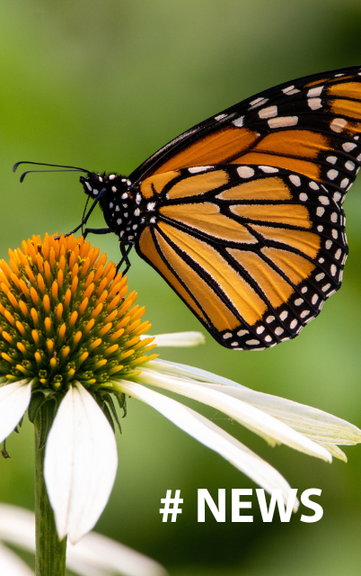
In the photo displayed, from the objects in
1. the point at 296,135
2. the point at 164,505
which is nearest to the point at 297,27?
the point at 296,135

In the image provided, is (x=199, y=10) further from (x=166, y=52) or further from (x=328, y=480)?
(x=328, y=480)

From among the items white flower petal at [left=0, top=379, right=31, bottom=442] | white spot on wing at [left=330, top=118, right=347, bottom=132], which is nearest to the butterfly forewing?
white spot on wing at [left=330, top=118, right=347, bottom=132]

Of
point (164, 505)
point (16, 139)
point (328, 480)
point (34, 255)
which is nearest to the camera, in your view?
point (34, 255)

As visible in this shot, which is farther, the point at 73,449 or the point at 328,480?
the point at 328,480

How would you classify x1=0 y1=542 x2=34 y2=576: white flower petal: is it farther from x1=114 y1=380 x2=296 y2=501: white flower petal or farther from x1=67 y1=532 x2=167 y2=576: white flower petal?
x1=114 y1=380 x2=296 y2=501: white flower petal

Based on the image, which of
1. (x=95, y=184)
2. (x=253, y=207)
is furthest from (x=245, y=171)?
(x=95, y=184)

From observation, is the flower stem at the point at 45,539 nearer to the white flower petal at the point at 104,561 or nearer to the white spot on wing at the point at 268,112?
the white flower petal at the point at 104,561
